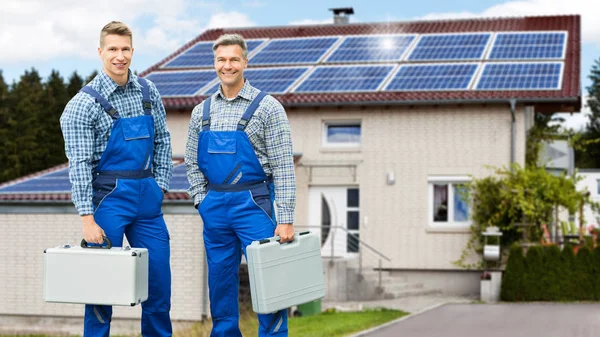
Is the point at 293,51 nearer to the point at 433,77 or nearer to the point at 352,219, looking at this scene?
the point at 433,77

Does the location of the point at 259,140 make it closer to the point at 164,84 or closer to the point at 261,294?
the point at 261,294

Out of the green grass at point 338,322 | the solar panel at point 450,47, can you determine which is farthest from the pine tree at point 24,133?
the green grass at point 338,322

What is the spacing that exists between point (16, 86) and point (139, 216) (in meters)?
54.0

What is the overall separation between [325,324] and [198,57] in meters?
15.8

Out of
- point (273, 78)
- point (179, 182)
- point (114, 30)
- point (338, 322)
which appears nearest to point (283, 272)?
point (114, 30)

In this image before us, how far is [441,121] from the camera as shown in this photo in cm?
2281

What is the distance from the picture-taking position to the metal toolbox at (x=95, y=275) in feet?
19.8

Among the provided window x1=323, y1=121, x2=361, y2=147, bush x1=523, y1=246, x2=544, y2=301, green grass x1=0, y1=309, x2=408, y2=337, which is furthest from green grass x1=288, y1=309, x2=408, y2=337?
window x1=323, y1=121, x2=361, y2=147

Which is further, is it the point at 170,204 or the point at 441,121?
the point at 441,121

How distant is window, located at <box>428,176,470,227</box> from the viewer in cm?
2258

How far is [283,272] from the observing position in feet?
20.3

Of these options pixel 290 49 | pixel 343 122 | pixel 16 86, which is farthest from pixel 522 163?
pixel 16 86

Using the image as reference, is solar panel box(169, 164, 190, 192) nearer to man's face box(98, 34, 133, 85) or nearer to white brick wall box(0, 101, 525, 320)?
white brick wall box(0, 101, 525, 320)

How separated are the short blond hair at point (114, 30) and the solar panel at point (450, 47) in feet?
63.0
